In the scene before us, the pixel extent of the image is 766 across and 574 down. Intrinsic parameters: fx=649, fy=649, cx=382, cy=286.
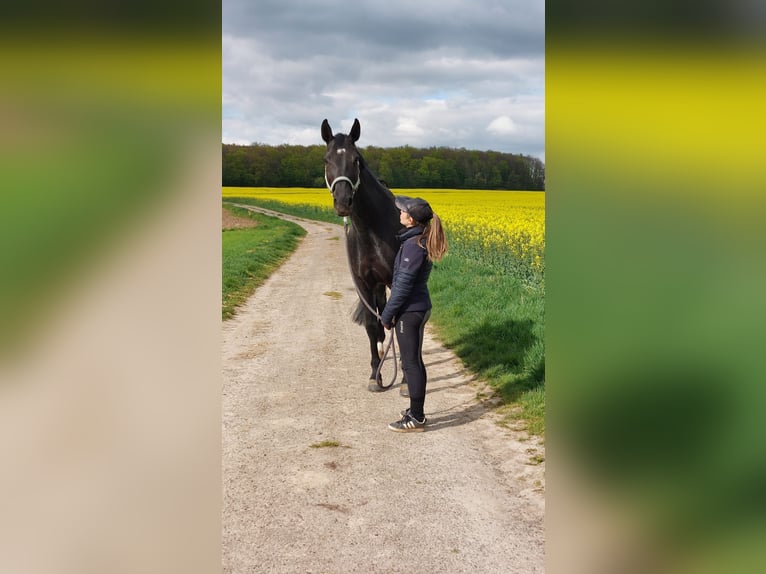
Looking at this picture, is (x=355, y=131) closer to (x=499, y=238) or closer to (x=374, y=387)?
(x=374, y=387)

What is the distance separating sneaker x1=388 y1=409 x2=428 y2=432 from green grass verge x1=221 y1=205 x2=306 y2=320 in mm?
2799

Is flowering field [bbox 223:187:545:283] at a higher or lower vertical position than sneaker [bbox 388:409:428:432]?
higher

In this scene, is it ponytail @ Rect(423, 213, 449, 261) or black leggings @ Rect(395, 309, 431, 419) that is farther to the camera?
black leggings @ Rect(395, 309, 431, 419)

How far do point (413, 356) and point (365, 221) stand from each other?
61.2 inches

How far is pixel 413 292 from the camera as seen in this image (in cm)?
520

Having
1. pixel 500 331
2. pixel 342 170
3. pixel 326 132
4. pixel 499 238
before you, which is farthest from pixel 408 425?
pixel 499 238

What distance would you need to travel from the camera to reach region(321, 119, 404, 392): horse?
18.5 feet

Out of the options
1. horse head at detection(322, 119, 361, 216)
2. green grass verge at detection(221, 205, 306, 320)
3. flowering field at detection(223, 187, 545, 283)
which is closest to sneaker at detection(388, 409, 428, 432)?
horse head at detection(322, 119, 361, 216)

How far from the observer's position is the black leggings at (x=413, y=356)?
16.8 ft

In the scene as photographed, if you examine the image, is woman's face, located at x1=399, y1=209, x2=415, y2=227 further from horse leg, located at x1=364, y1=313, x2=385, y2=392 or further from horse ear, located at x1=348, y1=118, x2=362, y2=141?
horse leg, located at x1=364, y1=313, x2=385, y2=392
